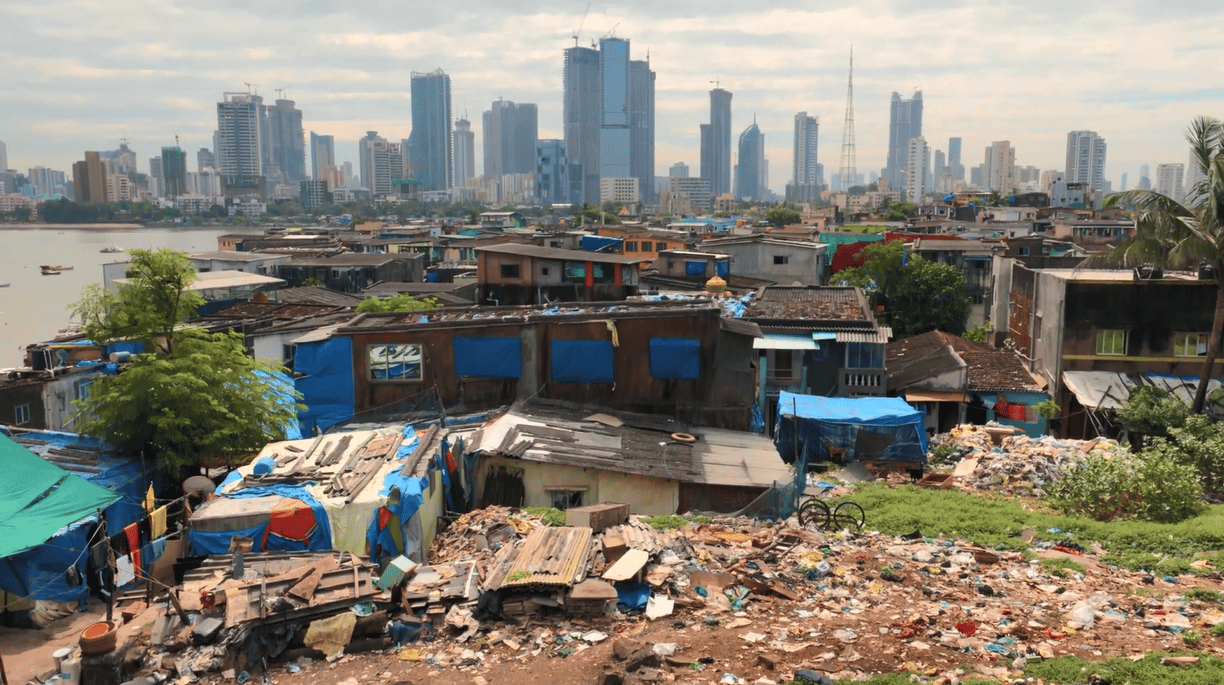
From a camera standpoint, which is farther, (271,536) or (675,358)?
(675,358)

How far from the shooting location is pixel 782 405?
19531mm

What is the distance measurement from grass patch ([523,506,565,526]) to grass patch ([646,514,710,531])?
3.70 feet

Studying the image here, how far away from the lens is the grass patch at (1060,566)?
32.2ft

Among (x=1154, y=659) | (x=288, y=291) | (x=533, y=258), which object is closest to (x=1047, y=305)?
(x=533, y=258)

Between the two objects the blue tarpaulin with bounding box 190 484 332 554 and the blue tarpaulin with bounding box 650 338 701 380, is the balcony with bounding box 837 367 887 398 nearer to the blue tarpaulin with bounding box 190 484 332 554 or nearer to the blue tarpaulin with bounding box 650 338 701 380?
the blue tarpaulin with bounding box 650 338 701 380

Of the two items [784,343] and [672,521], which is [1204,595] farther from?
[784,343]

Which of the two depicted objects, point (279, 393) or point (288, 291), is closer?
point (279, 393)

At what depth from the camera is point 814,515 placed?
12.4 metres

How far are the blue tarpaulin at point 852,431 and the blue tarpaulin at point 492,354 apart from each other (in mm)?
6003

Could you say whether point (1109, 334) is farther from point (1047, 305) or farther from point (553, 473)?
point (553, 473)

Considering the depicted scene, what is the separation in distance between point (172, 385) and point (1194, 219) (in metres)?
18.8

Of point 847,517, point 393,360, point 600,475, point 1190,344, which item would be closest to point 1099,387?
point 1190,344

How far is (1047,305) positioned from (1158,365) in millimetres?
3053

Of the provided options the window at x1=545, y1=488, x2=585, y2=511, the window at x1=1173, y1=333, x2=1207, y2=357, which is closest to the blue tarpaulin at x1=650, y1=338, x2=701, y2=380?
the window at x1=545, y1=488, x2=585, y2=511
